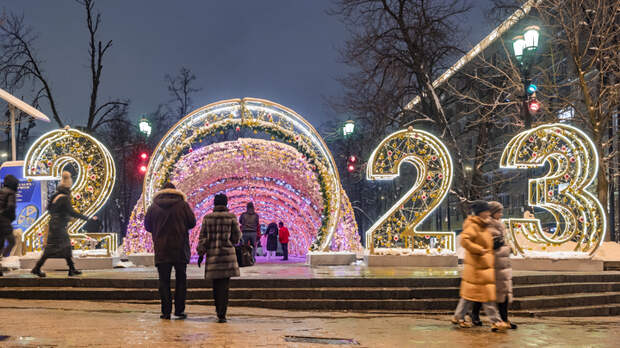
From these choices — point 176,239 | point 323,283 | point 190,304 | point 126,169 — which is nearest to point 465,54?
point 323,283

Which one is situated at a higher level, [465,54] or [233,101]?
[465,54]

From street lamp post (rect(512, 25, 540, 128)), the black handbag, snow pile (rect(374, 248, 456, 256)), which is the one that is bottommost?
snow pile (rect(374, 248, 456, 256))

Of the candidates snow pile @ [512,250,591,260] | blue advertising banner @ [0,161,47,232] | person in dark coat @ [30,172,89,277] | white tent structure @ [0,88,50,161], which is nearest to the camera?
person in dark coat @ [30,172,89,277]

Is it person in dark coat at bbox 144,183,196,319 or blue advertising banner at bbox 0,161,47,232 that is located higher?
blue advertising banner at bbox 0,161,47,232

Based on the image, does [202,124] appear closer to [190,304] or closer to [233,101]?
[233,101]

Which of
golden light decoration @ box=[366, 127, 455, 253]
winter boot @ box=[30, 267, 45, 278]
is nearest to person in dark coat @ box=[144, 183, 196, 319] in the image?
winter boot @ box=[30, 267, 45, 278]

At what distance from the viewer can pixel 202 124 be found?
17.1 meters

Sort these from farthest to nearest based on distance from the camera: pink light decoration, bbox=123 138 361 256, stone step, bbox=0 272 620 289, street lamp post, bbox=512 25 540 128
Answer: pink light decoration, bbox=123 138 361 256 < street lamp post, bbox=512 25 540 128 < stone step, bbox=0 272 620 289

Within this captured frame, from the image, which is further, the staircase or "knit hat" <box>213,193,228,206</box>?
the staircase

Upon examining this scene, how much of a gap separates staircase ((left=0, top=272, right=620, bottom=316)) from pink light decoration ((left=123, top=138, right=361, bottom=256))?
221 inches

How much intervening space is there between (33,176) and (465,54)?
15.0 meters

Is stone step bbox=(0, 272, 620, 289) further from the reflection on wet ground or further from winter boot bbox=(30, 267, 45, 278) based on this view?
the reflection on wet ground

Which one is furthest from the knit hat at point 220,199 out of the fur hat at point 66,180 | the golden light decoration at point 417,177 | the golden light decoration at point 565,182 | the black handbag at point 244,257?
the golden light decoration at point 565,182

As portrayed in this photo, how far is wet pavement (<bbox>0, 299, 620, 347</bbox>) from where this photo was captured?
6.82m
